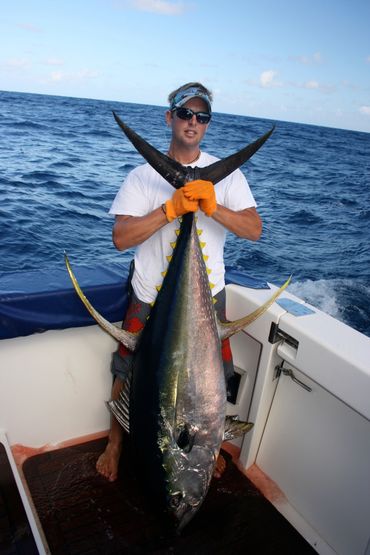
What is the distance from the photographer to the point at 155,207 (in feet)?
6.33

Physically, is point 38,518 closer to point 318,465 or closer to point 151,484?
point 151,484

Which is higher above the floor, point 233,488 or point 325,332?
point 325,332

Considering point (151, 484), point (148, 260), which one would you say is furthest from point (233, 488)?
point (148, 260)

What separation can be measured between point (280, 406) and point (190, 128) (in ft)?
4.59

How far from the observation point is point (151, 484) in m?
1.55

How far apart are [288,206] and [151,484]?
11342 millimetres

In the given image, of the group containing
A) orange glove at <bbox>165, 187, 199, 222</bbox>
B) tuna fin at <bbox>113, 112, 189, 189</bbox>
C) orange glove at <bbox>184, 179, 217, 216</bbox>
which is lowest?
orange glove at <bbox>165, 187, 199, 222</bbox>

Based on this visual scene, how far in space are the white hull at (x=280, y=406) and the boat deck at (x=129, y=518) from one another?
0.34 ft

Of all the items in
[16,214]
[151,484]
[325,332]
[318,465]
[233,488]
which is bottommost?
[16,214]

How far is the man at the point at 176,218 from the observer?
1.81 meters

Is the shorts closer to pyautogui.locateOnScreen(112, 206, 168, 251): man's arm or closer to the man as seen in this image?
the man

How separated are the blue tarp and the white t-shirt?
19 centimetres

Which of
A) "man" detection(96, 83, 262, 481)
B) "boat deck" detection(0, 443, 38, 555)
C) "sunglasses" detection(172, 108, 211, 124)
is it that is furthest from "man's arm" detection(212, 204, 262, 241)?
"boat deck" detection(0, 443, 38, 555)

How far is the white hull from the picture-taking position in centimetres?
187
